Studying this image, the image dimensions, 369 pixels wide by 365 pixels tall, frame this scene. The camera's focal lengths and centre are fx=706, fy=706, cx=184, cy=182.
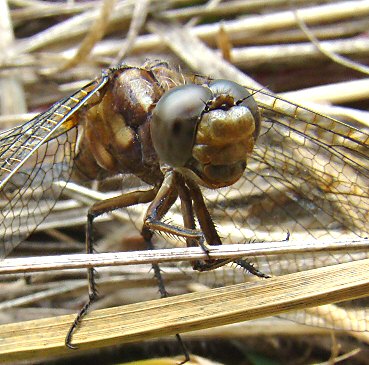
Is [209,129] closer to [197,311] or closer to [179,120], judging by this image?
[179,120]

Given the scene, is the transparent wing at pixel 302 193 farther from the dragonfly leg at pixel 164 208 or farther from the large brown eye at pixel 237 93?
the dragonfly leg at pixel 164 208

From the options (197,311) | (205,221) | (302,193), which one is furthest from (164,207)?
(302,193)

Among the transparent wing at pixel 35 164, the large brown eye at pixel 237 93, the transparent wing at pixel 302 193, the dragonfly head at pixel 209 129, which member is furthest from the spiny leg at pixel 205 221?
the transparent wing at pixel 35 164

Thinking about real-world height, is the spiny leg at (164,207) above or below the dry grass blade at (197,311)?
above

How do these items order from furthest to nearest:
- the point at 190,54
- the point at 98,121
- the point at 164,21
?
the point at 164,21
the point at 190,54
the point at 98,121

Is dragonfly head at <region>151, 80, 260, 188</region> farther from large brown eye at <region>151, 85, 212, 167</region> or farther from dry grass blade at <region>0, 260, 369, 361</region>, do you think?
dry grass blade at <region>0, 260, 369, 361</region>

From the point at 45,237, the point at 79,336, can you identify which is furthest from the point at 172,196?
the point at 45,237

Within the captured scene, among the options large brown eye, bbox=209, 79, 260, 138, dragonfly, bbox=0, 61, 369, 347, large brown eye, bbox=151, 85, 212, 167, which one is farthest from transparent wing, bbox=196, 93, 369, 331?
large brown eye, bbox=151, 85, 212, 167

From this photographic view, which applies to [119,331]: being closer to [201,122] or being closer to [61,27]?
[201,122]
